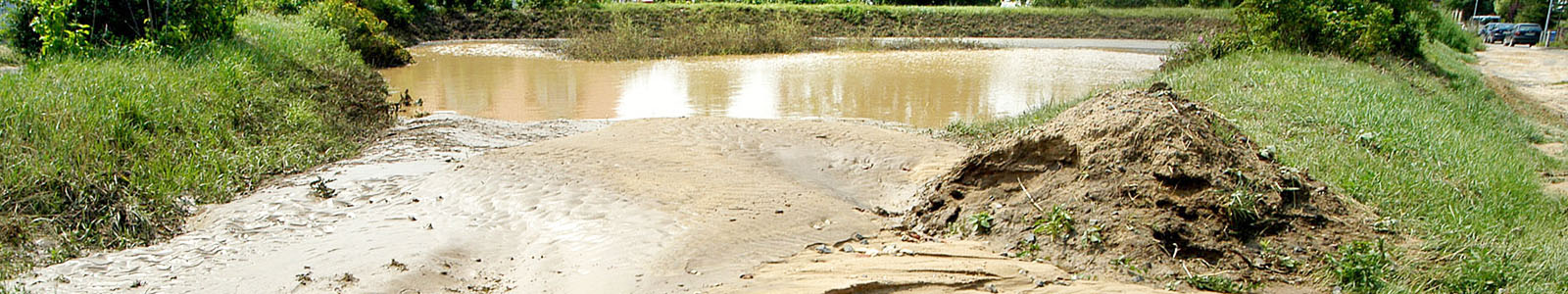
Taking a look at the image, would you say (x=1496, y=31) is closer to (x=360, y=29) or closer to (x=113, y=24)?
(x=360, y=29)

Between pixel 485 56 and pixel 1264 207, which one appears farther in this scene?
pixel 485 56

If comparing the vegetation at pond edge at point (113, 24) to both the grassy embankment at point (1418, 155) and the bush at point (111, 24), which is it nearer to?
the bush at point (111, 24)

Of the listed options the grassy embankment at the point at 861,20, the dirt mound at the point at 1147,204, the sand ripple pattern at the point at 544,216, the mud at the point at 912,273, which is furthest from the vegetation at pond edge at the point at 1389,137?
the grassy embankment at the point at 861,20

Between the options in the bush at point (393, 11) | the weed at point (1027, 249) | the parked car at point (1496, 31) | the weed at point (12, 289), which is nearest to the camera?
the weed at point (12, 289)

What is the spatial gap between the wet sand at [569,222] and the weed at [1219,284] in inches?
10.8

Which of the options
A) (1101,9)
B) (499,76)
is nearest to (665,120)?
(499,76)

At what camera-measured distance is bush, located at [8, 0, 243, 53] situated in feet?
28.1

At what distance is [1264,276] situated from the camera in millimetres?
4316

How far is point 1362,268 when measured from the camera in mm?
4168

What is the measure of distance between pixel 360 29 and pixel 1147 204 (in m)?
16.0

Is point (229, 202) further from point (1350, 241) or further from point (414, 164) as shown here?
point (1350, 241)

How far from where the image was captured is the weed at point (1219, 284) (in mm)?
4203

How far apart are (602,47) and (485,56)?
8.69 feet

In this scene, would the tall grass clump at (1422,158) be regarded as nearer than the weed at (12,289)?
No
